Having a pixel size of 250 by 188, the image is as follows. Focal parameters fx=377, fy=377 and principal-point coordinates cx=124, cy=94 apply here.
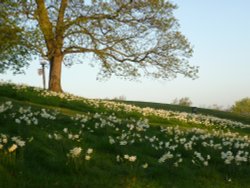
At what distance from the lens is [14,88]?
24.0m

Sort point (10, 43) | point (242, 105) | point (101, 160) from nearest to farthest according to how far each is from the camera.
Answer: point (101, 160)
point (10, 43)
point (242, 105)

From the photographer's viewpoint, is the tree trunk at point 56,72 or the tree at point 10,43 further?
the tree trunk at point 56,72

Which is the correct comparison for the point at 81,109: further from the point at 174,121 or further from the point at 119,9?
the point at 119,9

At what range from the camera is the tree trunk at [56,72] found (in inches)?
1244

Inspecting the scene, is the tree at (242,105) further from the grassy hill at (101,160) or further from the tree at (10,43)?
the grassy hill at (101,160)

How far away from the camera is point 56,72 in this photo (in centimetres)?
3177

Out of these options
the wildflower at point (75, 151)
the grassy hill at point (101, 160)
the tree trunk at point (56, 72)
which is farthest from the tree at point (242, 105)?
the wildflower at point (75, 151)

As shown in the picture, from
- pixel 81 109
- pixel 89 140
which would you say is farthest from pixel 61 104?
pixel 89 140

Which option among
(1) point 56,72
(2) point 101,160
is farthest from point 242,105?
(2) point 101,160

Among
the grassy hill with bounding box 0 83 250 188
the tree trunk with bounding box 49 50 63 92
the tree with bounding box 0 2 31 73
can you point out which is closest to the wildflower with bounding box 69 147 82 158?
the grassy hill with bounding box 0 83 250 188

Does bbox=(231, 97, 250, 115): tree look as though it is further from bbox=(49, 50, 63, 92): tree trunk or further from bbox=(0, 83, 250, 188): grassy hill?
bbox=(0, 83, 250, 188): grassy hill

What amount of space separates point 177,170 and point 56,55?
25.6m

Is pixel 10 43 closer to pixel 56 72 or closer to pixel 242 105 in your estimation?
pixel 56 72

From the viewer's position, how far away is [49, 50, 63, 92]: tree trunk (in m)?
31.6
